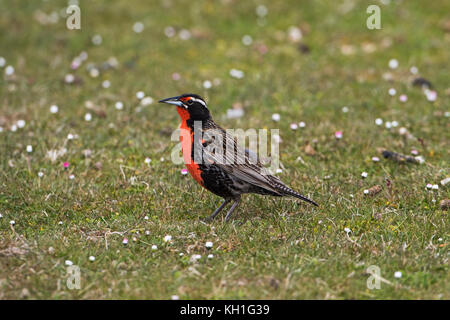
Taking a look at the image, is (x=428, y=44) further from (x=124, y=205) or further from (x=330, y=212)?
(x=124, y=205)

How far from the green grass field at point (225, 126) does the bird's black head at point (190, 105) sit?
116cm

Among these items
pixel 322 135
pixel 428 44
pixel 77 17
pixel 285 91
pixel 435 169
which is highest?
pixel 77 17

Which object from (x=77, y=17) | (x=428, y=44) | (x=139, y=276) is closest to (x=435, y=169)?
(x=139, y=276)

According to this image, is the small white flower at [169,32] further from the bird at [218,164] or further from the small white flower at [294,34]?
the bird at [218,164]

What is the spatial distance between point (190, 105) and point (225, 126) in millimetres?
2754

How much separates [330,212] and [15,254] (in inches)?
147

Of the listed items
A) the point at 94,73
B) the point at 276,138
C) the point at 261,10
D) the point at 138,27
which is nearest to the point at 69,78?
the point at 94,73

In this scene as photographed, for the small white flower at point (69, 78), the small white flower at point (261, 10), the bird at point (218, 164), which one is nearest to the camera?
the bird at point (218, 164)

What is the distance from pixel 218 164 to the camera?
7297 millimetres

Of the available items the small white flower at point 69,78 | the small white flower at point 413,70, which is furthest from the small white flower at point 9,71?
the small white flower at point 413,70

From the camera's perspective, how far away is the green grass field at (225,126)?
6031 mm

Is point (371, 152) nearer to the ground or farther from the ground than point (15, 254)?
farther from the ground

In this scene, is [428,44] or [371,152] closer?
[371,152]

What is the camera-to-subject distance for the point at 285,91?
11.3 metres
